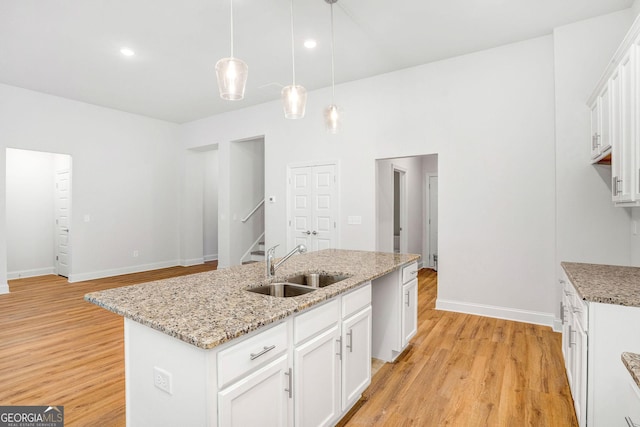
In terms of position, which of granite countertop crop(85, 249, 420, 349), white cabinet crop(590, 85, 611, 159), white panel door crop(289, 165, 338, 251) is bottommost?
granite countertop crop(85, 249, 420, 349)

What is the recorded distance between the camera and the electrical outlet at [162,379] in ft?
4.59

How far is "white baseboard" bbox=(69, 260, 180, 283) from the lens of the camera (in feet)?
20.1

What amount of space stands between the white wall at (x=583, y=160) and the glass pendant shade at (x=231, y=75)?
11.0ft

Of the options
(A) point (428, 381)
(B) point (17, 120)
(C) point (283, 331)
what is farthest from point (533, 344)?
(B) point (17, 120)

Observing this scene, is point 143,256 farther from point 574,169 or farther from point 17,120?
point 574,169

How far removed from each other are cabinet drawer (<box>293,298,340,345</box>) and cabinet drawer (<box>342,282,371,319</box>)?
0.08 m

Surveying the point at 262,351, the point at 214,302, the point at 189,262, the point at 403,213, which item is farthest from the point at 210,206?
the point at 262,351

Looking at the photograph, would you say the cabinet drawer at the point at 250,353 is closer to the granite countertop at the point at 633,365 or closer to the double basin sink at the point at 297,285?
the double basin sink at the point at 297,285

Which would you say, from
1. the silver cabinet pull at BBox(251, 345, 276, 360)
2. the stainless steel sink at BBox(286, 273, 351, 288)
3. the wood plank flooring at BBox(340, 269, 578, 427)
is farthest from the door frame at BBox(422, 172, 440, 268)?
the silver cabinet pull at BBox(251, 345, 276, 360)

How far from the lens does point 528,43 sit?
3.86 meters

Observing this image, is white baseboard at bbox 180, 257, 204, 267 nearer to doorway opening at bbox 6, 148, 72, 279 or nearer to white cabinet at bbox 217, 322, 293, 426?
doorway opening at bbox 6, 148, 72, 279

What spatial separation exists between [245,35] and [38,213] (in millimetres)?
5854

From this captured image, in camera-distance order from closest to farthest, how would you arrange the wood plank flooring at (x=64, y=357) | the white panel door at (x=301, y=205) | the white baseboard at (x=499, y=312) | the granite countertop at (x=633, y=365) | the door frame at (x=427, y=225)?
the granite countertop at (x=633, y=365) < the wood plank flooring at (x=64, y=357) < the white baseboard at (x=499, y=312) < the white panel door at (x=301, y=205) < the door frame at (x=427, y=225)

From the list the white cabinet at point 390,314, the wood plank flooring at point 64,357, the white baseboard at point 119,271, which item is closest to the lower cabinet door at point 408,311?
the white cabinet at point 390,314
